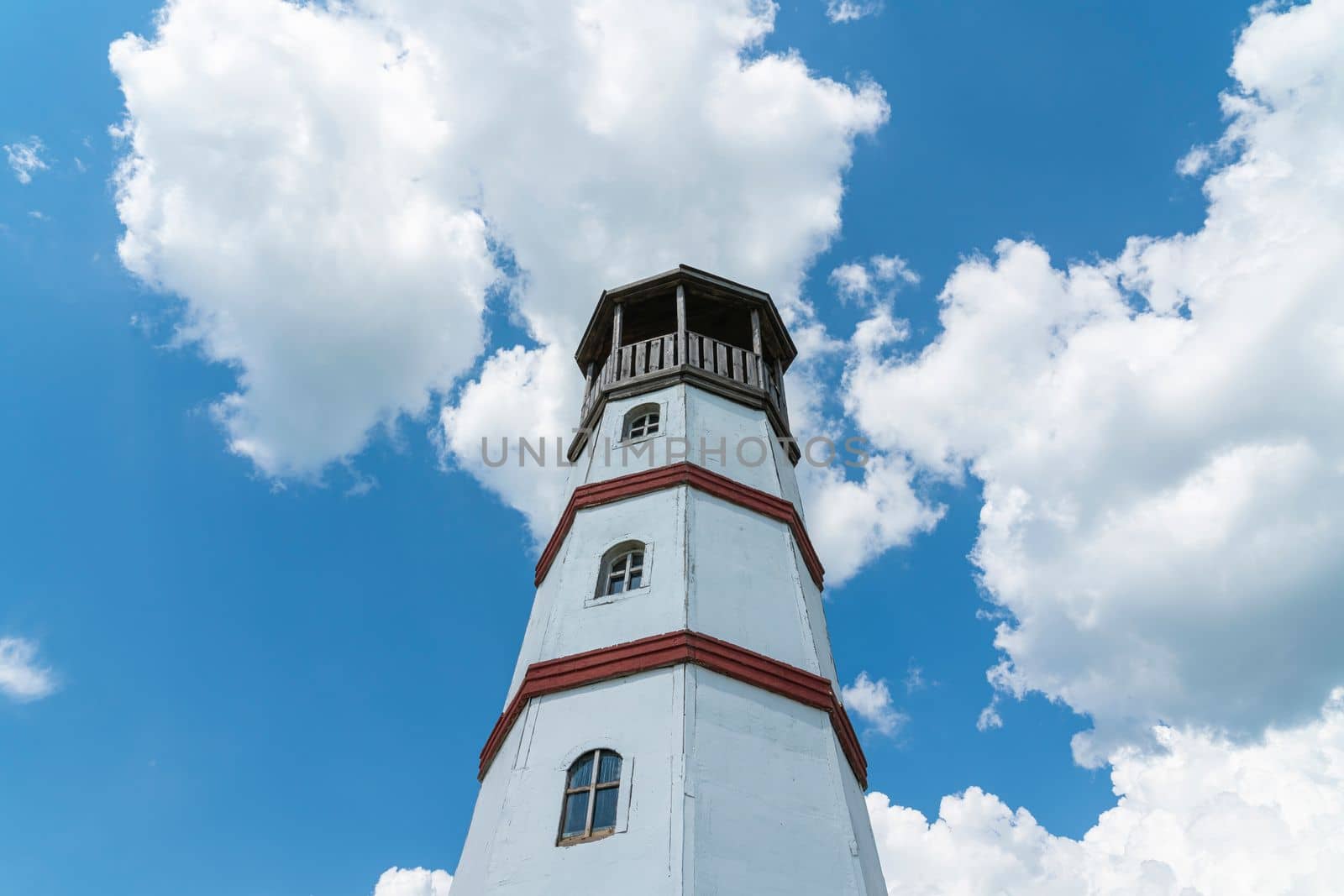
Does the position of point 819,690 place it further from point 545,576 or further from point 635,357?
point 635,357

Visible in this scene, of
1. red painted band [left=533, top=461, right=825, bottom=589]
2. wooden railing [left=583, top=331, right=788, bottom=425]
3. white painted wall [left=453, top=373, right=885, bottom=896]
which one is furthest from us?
wooden railing [left=583, top=331, right=788, bottom=425]

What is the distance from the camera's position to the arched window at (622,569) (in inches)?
588

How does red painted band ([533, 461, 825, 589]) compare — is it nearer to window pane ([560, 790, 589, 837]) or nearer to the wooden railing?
the wooden railing

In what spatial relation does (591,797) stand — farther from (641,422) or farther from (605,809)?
(641,422)

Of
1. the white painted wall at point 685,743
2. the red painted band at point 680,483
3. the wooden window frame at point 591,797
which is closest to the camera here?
the white painted wall at point 685,743

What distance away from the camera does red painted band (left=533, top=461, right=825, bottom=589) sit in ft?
54.5

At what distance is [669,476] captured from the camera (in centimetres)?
1661

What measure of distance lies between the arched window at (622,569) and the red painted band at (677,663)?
1702 millimetres

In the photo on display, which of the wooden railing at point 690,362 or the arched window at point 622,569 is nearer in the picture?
the arched window at point 622,569

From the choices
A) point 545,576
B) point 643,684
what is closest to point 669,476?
point 545,576

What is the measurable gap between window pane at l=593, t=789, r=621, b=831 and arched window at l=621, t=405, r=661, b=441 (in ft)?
29.5

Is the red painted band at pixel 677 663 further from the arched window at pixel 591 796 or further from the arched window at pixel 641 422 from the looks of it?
the arched window at pixel 641 422

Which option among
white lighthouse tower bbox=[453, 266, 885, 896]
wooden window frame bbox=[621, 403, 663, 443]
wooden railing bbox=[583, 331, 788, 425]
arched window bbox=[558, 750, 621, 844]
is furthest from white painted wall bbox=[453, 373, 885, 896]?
wooden railing bbox=[583, 331, 788, 425]

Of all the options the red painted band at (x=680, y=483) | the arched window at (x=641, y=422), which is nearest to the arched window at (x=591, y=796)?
the red painted band at (x=680, y=483)
